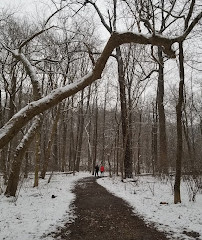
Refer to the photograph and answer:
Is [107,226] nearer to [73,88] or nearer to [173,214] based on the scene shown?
[173,214]

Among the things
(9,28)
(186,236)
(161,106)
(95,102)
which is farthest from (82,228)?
(95,102)

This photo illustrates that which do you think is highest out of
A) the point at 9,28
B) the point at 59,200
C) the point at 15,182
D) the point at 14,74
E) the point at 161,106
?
the point at 9,28

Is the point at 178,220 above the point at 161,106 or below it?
below

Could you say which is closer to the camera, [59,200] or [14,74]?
[59,200]

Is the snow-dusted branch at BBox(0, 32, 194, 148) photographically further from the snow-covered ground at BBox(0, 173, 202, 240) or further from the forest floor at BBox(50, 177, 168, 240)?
the forest floor at BBox(50, 177, 168, 240)

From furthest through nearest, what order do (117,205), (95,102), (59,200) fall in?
(95,102) < (59,200) < (117,205)

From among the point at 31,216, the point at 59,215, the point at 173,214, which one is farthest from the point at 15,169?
the point at 173,214

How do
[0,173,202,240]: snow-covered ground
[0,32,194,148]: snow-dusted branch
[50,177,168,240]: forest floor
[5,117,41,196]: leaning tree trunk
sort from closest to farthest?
[0,32,194,148]: snow-dusted branch, [50,177,168,240]: forest floor, [0,173,202,240]: snow-covered ground, [5,117,41,196]: leaning tree trunk

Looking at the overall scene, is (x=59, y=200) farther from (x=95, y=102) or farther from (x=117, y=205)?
(x=95, y=102)

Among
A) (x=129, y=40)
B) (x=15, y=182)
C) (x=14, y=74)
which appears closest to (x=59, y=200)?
(x=15, y=182)

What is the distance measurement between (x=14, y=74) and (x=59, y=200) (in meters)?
9.63

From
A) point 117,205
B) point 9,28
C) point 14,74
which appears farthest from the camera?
point 14,74

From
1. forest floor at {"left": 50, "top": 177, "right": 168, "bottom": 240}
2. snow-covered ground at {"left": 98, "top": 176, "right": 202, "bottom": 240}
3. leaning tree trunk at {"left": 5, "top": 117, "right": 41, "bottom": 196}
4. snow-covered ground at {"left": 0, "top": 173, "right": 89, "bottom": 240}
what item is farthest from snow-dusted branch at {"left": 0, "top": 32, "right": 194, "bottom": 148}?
leaning tree trunk at {"left": 5, "top": 117, "right": 41, "bottom": 196}

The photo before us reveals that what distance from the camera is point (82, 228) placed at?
5.16 meters
